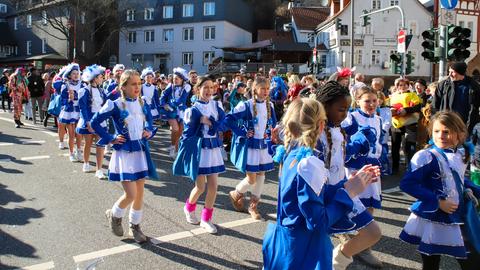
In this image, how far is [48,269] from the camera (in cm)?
445

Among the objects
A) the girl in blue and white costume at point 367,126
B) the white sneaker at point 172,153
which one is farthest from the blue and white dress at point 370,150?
the white sneaker at point 172,153

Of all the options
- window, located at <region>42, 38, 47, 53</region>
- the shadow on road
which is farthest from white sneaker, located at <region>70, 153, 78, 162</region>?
window, located at <region>42, 38, 47, 53</region>

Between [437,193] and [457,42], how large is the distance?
29.7ft

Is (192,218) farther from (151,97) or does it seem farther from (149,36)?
(149,36)

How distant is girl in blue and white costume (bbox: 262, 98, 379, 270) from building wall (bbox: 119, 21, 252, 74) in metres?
49.1

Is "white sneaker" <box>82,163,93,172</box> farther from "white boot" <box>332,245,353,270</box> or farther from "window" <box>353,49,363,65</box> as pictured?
"window" <box>353,49,363,65</box>

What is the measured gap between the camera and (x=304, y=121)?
2.87 meters

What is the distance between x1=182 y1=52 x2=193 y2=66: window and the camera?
5412cm

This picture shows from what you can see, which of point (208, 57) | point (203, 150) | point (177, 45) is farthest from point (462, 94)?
point (177, 45)

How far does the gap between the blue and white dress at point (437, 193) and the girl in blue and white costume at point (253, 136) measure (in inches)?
103

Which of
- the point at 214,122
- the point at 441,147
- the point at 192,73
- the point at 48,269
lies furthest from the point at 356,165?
the point at 192,73

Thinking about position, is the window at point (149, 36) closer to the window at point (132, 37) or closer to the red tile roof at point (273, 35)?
the window at point (132, 37)

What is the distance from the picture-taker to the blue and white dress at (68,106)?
9.98 meters

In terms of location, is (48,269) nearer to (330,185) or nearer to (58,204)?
(58,204)
